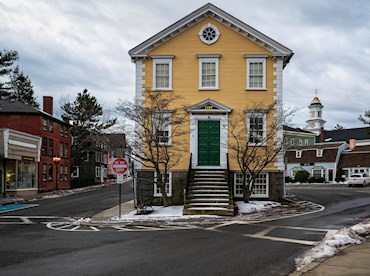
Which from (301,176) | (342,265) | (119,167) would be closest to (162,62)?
(119,167)

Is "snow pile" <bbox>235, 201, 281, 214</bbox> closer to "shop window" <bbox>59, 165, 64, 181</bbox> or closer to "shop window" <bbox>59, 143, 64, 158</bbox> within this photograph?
"shop window" <bbox>59, 143, 64, 158</bbox>

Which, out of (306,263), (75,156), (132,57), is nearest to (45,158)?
(75,156)

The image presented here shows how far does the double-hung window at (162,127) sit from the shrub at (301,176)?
39.1m

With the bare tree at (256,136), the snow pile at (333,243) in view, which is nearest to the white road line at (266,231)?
the snow pile at (333,243)

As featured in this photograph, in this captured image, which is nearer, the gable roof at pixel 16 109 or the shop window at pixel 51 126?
the gable roof at pixel 16 109

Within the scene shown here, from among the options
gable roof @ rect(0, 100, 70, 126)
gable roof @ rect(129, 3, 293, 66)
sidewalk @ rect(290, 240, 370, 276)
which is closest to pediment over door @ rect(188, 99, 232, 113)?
gable roof @ rect(129, 3, 293, 66)

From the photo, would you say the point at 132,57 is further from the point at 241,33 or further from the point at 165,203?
the point at 165,203

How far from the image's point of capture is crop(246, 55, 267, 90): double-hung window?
24.5m

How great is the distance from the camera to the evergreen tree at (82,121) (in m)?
55.3

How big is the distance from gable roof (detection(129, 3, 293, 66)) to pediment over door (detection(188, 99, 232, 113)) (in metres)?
3.94

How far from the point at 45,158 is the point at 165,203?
78.3ft

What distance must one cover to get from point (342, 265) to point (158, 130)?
14.0 metres

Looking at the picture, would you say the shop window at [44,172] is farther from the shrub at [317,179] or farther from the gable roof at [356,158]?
the gable roof at [356,158]

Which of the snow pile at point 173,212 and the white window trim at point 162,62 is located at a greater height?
the white window trim at point 162,62
